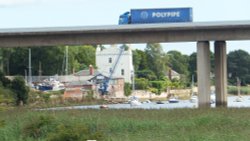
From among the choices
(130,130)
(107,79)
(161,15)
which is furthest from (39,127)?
(107,79)

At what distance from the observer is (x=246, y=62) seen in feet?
541

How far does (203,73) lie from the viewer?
6288 centimetres

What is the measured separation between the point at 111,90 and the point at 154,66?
4119 centimetres

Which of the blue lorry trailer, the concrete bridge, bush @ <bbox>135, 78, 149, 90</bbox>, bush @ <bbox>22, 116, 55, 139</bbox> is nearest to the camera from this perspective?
bush @ <bbox>22, 116, 55, 139</bbox>

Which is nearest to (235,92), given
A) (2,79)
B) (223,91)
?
(2,79)

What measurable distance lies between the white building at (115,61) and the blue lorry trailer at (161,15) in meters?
97.2

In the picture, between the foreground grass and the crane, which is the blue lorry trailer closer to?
the foreground grass

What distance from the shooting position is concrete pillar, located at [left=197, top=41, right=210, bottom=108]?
62.5 meters

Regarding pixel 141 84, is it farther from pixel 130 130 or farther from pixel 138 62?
pixel 130 130

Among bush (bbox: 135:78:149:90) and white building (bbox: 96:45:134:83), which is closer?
bush (bbox: 135:78:149:90)

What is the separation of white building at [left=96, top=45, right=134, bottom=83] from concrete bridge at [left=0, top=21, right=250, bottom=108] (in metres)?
98.3

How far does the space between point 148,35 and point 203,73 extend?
17.8 feet

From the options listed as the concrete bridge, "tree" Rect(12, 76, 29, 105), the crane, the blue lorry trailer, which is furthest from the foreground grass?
the crane

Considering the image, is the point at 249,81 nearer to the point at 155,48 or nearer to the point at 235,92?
the point at 235,92
